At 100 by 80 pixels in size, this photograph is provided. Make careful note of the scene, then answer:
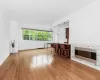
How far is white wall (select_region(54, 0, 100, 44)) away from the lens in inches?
126

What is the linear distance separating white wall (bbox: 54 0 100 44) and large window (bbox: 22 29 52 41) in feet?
15.4

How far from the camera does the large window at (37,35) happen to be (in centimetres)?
793

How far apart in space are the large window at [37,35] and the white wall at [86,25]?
471 centimetres

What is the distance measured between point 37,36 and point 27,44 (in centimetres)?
141

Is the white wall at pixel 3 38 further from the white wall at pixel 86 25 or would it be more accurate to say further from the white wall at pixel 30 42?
the white wall at pixel 86 25

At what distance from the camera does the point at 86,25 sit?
146 inches

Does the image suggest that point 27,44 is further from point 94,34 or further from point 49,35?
point 94,34

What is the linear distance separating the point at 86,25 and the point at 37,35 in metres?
5.83

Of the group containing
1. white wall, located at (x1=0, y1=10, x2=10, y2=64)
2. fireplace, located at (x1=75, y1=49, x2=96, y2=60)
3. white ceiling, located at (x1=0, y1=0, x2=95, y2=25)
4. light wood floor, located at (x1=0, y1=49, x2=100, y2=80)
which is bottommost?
light wood floor, located at (x1=0, y1=49, x2=100, y2=80)

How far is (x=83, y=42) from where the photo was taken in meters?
3.87

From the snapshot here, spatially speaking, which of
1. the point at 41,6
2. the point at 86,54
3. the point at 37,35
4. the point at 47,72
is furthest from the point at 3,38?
the point at 37,35

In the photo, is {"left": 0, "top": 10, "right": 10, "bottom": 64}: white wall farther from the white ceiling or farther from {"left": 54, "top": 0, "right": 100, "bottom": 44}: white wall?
{"left": 54, "top": 0, "right": 100, "bottom": 44}: white wall

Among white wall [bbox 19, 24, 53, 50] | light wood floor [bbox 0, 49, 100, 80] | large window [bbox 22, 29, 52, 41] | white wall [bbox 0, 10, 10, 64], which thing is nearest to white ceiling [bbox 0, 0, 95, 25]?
white wall [bbox 0, 10, 10, 64]

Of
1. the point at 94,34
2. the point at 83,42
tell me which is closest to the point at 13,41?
the point at 83,42
